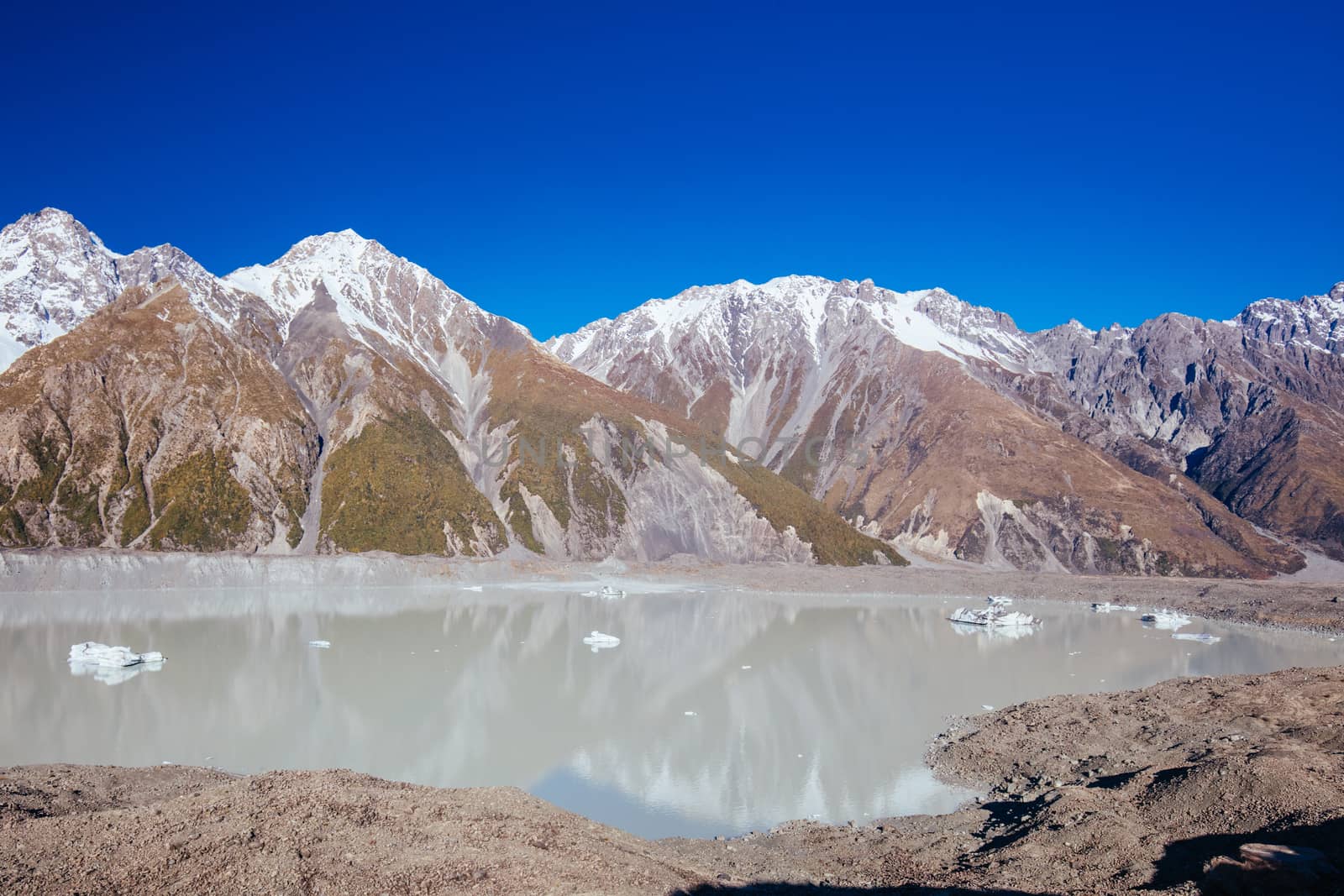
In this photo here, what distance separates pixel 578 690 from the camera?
39594 mm

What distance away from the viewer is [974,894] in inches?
616

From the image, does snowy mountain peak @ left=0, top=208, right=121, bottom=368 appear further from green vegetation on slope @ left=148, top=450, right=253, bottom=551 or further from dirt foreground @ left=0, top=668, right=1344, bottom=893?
dirt foreground @ left=0, top=668, right=1344, bottom=893

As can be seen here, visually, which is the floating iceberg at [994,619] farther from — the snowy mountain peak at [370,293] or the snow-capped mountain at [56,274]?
the snow-capped mountain at [56,274]

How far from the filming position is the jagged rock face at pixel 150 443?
282 ft

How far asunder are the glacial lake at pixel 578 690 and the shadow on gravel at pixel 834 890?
6.14m

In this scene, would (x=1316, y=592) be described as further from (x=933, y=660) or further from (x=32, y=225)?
(x=32, y=225)

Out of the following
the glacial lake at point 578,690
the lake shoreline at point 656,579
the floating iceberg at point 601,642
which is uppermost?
the lake shoreline at point 656,579

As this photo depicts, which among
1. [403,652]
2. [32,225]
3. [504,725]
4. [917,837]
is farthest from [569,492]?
[32,225]

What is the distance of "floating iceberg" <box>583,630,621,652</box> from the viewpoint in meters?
51.8

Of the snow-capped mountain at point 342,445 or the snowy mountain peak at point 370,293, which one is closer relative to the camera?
the snow-capped mountain at point 342,445

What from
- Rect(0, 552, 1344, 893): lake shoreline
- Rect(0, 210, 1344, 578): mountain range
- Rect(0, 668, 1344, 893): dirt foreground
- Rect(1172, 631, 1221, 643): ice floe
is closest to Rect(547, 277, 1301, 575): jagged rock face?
Rect(0, 210, 1344, 578): mountain range

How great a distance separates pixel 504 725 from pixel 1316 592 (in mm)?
88765

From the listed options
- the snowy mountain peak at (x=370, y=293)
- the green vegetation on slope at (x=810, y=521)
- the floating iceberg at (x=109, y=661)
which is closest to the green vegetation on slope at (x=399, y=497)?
the snowy mountain peak at (x=370, y=293)

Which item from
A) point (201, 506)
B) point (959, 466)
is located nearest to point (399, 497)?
point (201, 506)
